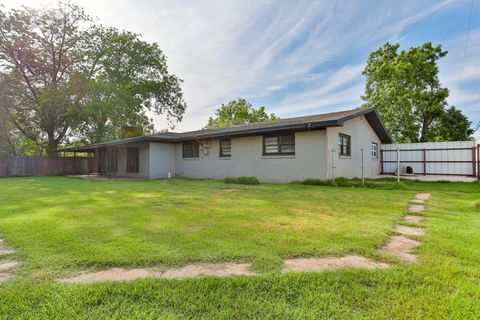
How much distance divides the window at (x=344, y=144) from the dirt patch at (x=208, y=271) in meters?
9.78

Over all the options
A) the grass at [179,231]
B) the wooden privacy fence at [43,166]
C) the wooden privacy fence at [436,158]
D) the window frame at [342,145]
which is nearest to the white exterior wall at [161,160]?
the wooden privacy fence at [43,166]

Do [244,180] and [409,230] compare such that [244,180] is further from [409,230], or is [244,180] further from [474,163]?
[474,163]

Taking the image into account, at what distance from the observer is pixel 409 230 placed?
371 centimetres

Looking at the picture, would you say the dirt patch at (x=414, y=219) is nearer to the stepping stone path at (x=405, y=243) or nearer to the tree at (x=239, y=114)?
the stepping stone path at (x=405, y=243)

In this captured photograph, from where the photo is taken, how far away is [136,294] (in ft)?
6.40

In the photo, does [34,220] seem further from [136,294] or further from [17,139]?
[17,139]

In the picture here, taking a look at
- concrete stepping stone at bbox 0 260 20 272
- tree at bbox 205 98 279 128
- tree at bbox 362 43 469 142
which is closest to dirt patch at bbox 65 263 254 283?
concrete stepping stone at bbox 0 260 20 272

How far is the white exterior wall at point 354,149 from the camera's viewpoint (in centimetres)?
1050

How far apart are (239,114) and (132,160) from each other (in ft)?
74.6

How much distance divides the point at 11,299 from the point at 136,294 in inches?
34.7

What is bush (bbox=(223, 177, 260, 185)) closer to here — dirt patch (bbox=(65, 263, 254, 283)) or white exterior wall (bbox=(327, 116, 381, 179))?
white exterior wall (bbox=(327, 116, 381, 179))

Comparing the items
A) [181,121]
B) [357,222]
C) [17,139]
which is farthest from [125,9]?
[17,139]

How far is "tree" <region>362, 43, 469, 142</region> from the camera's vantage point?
2145cm

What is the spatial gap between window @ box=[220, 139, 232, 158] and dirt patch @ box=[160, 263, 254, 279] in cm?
1069
